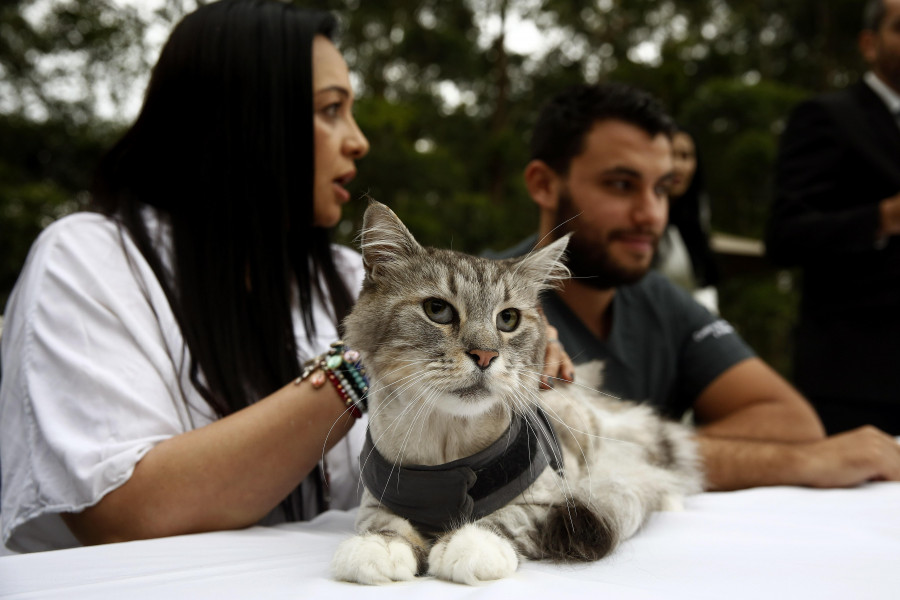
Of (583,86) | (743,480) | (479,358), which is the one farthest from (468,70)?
(479,358)

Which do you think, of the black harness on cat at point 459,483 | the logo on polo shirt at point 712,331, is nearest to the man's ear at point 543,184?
the logo on polo shirt at point 712,331

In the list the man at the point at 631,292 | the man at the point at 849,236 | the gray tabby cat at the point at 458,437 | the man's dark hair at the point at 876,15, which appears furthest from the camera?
the man's dark hair at the point at 876,15

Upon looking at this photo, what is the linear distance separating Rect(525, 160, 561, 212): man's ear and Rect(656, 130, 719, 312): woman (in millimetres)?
1280

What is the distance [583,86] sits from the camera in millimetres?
2713

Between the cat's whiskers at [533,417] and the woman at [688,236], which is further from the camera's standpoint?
the woman at [688,236]

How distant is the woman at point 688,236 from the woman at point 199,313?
89.3 inches

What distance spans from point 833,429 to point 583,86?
1801 mm

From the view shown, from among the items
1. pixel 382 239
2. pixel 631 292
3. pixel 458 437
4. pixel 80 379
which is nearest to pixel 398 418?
pixel 458 437

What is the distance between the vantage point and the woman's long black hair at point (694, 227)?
3.85 metres

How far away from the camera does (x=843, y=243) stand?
2.65 meters

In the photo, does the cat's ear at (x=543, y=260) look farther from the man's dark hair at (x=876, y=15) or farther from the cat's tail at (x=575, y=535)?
the man's dark hair at (x=876, y=15)

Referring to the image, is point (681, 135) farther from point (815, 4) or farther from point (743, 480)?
point (815, 4)

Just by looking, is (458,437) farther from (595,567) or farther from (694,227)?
Answer: (694,227)

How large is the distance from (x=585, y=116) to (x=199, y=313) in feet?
5.26
